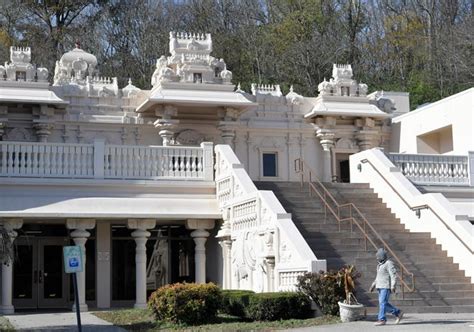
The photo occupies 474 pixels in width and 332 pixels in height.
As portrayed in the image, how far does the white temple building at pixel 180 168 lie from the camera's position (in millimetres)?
22344

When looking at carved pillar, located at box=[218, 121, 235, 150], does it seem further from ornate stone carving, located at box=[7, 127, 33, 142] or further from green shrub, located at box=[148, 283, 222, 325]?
green shrub, located at box=[148, 283, 222, 325]

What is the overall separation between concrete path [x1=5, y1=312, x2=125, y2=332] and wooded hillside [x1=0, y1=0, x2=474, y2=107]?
34.6 meters

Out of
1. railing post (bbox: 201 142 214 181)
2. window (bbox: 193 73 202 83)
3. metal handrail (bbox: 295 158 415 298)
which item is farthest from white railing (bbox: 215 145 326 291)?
window (bbox: 193 73 202 83)

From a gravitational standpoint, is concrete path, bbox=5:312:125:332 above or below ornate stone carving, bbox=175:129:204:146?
below

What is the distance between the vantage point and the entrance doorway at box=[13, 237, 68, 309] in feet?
84.7

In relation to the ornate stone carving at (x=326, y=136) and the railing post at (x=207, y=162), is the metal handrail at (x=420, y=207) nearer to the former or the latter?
the railing post at (x=207, y=162)

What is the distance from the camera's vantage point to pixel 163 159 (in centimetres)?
2442

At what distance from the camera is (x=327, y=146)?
33938 mm

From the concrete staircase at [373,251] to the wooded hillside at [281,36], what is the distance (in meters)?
30.7

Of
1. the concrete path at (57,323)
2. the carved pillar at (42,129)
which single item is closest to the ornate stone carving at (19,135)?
the carved pillar at (42,129)

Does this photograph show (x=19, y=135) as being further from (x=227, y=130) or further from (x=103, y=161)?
(x=103, y=161)

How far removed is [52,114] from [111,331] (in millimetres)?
15548

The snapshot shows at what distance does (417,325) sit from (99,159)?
11.6 meters

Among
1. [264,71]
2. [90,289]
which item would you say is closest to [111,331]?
[90,289]
